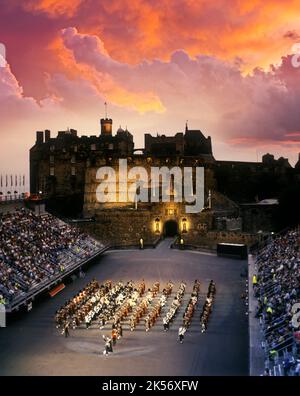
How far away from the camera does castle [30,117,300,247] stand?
65.1 m

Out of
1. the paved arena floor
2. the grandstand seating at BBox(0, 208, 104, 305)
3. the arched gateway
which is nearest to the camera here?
the paved arena floor

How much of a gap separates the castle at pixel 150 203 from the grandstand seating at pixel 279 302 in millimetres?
22583

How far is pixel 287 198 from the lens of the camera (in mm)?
61906

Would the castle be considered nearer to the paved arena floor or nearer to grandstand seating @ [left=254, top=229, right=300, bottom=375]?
grandstand seating @ [left=254, top=229, right=300, bottom=375]

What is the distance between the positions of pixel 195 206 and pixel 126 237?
9.48 metres

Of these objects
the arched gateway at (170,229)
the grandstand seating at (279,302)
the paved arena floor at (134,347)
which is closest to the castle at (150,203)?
the arched gateway at (170,229)

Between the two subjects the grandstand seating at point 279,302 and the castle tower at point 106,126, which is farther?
the castle tower at point 106,126

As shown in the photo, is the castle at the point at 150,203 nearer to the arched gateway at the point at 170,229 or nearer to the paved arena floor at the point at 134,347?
the arched gateway at the point at 170,229

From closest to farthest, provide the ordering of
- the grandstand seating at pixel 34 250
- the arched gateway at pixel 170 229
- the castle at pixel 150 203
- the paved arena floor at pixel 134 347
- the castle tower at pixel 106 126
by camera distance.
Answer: the paved arena floor at pixel 134 347 < the grandstand seating at pixel 34 250 < the castle at pixel 150 203 < the arched gateway at pixel 170 229 < the castle tower at pixel 106 126

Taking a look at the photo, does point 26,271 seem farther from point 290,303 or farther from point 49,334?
point 290,303

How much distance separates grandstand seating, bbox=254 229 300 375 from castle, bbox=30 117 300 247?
2258 cm

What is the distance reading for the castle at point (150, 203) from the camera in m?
65.1

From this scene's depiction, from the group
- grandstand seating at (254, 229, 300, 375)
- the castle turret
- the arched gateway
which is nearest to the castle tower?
the castle turret
